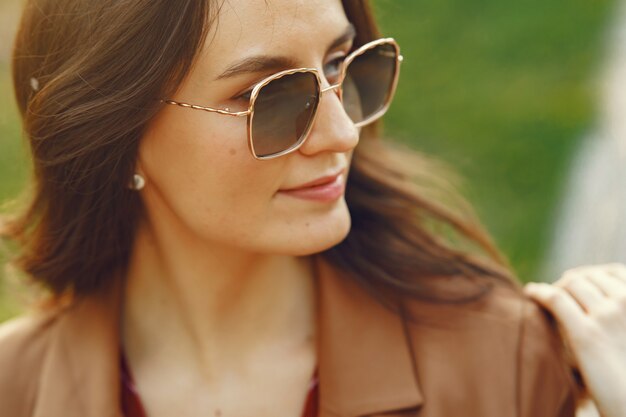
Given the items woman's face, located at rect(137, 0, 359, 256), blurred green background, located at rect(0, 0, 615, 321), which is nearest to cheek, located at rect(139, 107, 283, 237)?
woman's face, located at rect(137, 0, 359, 256)

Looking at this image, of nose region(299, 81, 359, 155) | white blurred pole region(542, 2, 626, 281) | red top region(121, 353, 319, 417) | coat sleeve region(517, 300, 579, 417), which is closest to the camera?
nose region(299, 81, 359, 155)

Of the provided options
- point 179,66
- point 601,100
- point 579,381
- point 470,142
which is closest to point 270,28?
point 179,66

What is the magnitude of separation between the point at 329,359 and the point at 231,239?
44 cm

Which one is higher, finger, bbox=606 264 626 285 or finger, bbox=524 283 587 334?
finger, bbox=606 264 626 285

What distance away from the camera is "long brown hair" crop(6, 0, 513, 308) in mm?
2326

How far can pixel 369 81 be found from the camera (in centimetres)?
265

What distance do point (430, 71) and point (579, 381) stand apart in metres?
3.59

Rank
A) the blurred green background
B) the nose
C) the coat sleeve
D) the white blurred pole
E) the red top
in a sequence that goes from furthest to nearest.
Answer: the blurred green background → the white blurred pole → the red top → the coat sleeve → the nose

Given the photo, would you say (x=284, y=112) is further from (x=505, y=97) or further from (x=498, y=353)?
(x=505, y=97)

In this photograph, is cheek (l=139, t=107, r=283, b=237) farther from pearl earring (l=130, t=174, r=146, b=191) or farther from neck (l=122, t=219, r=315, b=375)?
neck (l=122, t=219, r=315, b=375)

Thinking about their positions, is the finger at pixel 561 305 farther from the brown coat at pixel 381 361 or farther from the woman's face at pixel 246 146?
the woman's face at pixel 246 146

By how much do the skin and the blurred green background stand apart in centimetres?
208

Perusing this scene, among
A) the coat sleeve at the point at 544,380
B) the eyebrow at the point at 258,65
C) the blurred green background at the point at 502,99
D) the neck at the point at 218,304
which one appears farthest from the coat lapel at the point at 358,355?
the blurred green background at the point at 502,99

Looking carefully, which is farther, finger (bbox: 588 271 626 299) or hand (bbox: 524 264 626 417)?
finger (bbox: 588 271 626 299)
